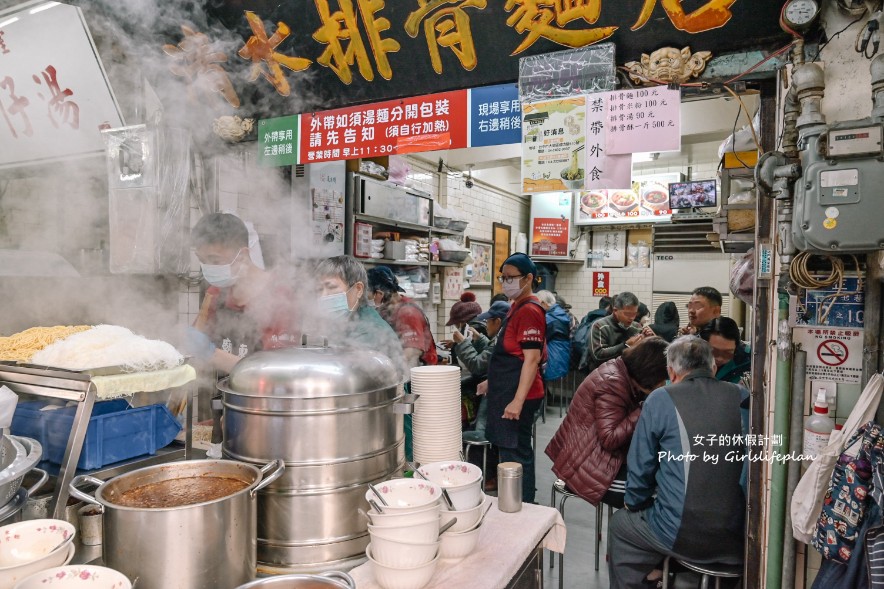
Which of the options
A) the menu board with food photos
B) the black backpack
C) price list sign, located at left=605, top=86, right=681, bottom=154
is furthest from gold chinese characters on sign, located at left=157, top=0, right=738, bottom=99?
the menu board with food photos

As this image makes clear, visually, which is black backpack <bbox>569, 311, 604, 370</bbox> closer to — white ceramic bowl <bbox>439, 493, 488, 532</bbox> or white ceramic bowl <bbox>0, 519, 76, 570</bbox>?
white ceramic bowl <bbox>439, 493, 488, 532</bbox>

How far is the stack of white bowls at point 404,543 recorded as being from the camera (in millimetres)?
1398

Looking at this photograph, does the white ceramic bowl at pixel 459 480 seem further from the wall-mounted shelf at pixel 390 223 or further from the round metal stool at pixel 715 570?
the wall-mounted shelf at pixel 390 223

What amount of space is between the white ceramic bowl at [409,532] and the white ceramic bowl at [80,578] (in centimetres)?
57

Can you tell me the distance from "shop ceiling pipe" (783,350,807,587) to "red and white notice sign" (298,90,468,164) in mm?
2208

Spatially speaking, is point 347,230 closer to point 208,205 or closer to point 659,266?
point 208,205

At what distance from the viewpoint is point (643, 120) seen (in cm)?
292

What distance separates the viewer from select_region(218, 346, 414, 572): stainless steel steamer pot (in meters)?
1.56

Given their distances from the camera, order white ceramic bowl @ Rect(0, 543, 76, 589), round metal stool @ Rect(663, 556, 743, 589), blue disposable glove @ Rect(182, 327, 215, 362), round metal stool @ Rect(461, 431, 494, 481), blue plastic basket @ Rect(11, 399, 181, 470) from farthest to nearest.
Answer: round metal stool @ Rect(461, 431, 494, 481)
blue disposable glove @ Rect(182, 327, 215, 362)
round metal stool @ Rect(663, 556, 743, 589)
blue plastic basket @ Rect(11, 399, 181, 470)
white ceramic bowl @ Rect(0, 543, 76, 589)

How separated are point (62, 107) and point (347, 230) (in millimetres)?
2635

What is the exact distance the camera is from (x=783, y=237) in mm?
2297

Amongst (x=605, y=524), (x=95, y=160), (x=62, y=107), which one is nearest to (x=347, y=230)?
(x=95, y=160)

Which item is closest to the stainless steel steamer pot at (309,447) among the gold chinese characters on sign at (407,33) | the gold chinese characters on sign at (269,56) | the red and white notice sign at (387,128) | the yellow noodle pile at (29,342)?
the yellow noodle pile at (29,342)

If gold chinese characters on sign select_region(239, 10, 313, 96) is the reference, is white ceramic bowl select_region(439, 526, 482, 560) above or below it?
below
